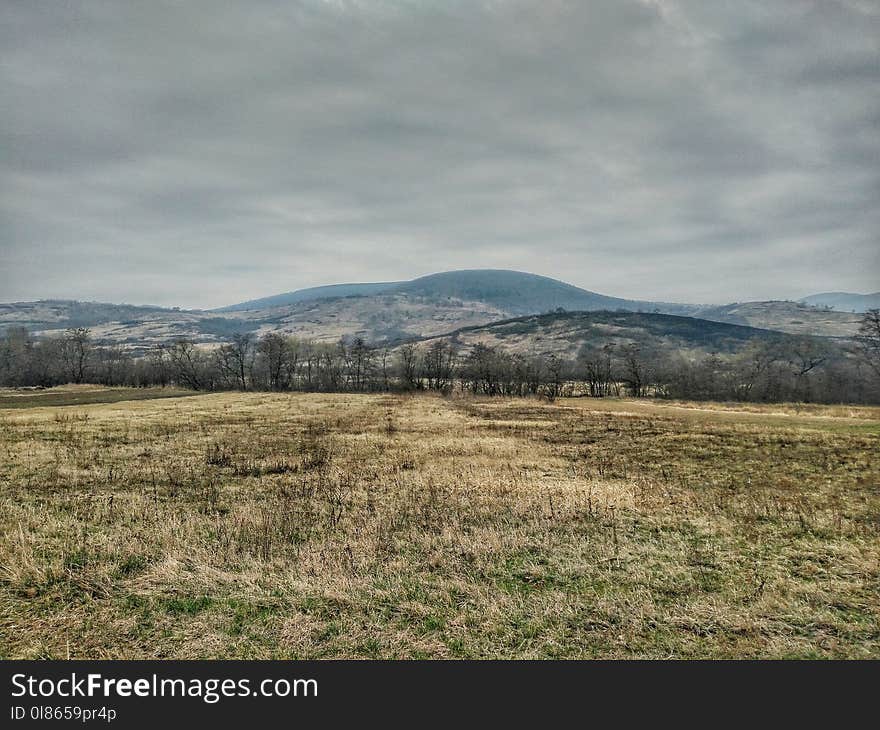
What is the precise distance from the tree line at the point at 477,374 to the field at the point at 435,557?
3117 inches

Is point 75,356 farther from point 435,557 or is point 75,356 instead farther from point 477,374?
point 435,557

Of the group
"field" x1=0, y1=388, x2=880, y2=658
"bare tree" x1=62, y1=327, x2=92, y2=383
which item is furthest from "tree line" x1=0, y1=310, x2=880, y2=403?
"field" x1=0, y1=388, x2=880, y2=658

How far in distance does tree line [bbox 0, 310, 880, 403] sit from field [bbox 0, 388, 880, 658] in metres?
79.2

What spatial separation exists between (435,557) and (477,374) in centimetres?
9756

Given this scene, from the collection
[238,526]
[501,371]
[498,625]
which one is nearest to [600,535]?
[498,625]

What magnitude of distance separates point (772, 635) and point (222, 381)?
130 meters

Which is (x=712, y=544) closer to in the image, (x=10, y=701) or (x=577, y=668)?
(x=577, y=668)

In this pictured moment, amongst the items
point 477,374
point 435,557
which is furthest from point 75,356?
A: point 435,557

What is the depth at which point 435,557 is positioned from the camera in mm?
10078

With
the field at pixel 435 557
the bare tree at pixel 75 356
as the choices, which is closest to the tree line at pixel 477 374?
the bare tree at pixel 75 356

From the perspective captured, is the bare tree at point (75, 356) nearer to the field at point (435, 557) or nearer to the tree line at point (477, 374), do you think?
the tree line at point (477, 374)

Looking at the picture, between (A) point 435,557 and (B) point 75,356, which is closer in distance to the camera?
(A) point 435,557

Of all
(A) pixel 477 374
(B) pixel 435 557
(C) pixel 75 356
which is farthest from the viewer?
(C) pixel 75 356

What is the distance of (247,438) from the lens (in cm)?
3077
